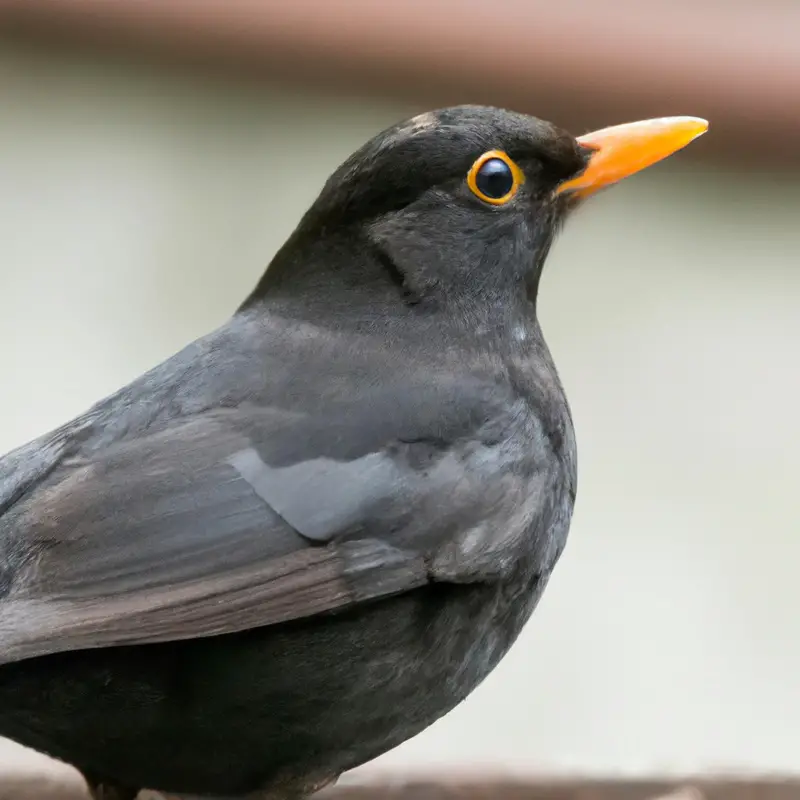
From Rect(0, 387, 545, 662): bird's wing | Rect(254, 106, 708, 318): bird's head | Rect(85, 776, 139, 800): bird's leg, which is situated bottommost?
Rect(85, 776, 139, 800): bird's leg

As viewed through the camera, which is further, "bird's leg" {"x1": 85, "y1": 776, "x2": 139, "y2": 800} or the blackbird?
"bird's leg" {"x1": 85, "y1": 776, "x2": 139, "y2": 800}

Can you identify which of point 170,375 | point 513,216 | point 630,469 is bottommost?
point 630,469

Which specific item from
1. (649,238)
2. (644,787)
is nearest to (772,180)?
(649,238)

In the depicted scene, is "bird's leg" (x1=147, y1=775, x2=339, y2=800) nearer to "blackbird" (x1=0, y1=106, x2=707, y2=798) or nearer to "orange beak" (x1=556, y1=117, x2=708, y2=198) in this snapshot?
"blackbird" (x1=0, y1=106, x2=707, y2=798)

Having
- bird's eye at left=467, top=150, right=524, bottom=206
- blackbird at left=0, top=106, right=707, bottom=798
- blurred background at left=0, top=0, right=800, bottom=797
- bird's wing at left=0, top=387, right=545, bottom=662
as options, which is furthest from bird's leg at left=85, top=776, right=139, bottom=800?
blurred background at left=0, top=0, right=800, bottom=797

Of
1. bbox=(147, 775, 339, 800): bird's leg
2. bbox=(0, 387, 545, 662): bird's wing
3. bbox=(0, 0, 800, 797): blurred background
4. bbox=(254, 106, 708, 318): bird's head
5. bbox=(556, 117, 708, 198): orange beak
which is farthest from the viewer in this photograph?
bbox=(0, 0, 800, 797): blurred background

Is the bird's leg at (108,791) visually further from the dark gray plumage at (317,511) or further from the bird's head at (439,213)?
the bird's head at (439,213)

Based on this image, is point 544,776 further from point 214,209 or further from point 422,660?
point 214,209
